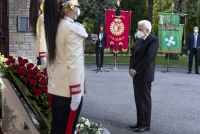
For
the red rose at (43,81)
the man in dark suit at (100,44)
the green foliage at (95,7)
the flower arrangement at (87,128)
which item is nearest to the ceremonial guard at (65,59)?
the red rose at (43,81)

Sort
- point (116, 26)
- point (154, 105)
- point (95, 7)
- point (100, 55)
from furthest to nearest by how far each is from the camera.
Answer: point (95, 7) → point (100, 55) → point (116, 26) → point (154, 105)

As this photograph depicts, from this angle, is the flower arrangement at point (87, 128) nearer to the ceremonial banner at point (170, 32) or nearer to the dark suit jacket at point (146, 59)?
the dark suit jacket at point (146, 59)

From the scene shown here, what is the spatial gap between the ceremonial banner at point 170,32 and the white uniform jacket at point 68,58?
1329 cm

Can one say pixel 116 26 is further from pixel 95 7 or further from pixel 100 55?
pixel 95 7

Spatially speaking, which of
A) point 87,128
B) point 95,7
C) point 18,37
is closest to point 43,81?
point 87,128

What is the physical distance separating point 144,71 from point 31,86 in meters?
2.43

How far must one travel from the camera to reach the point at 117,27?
17.1 meters

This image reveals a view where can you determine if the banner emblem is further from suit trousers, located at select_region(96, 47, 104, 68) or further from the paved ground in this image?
the paved ground

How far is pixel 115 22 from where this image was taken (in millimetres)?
17031

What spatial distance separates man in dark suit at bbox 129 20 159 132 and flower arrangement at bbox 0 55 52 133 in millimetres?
2205

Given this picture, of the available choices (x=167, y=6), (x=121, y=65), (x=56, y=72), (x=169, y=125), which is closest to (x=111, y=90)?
(x=169, y=125)

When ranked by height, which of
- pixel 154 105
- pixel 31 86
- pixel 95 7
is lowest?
pixel 154 105

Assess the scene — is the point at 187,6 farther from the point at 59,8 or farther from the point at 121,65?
the point at 59,8

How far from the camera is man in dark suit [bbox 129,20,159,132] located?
655 centimetres
